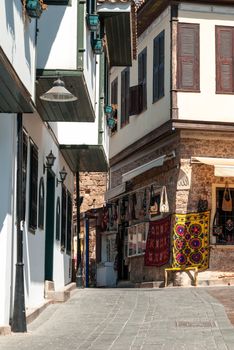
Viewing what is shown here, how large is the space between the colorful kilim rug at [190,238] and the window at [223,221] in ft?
1.19

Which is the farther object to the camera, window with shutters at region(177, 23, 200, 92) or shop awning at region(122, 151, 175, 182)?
shop awning at region(122, 151, 175, 182)

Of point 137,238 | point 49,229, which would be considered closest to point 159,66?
point 137,238

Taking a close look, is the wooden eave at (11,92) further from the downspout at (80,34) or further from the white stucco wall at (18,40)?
the downspout at (80,34)

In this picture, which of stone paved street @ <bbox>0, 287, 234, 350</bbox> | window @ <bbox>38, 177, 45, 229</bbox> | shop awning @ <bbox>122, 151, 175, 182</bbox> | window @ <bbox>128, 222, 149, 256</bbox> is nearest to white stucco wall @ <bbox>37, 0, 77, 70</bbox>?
window @ <bbox>38, 177, 45, 229</bbox>

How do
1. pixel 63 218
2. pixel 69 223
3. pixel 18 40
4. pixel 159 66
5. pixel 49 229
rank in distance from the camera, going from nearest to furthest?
pixel 18 40
pixel 49 229
pixel 63 218
pixel 69 223
pixel 159 66

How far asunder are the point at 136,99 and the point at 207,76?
340cm

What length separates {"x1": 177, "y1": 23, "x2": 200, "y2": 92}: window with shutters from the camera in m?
23.1

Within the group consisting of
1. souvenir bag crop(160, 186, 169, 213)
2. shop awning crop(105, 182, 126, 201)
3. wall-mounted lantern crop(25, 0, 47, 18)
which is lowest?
souvenir bag crop(160, 186, 169, 213)

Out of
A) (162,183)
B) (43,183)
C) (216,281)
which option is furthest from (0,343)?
(162,183)

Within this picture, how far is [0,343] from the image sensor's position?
10016 millimetres

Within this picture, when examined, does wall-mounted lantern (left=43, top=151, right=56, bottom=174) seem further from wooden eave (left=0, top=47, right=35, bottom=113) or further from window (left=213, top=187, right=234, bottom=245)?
window (left=213, top=187, right=234, bottom=245)

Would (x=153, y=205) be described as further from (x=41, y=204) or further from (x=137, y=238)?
(x=41, y=204)

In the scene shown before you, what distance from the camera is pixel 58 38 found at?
12062 mm

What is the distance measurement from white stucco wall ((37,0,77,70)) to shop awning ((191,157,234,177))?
34.8ft
